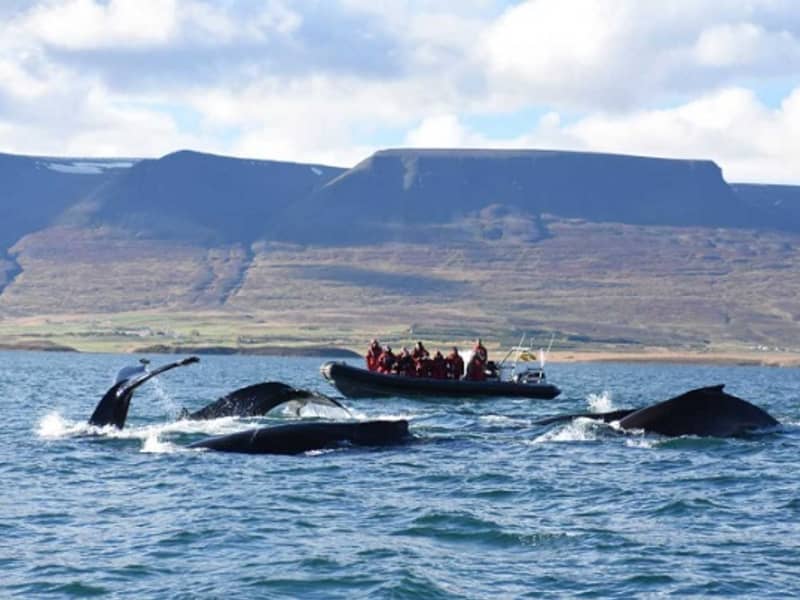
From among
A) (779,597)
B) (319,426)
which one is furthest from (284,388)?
(779,597)

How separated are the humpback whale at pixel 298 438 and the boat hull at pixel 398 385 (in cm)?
2232

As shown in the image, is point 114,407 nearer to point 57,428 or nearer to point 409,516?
point 57,428

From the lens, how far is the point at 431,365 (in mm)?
53875

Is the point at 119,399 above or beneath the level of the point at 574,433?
above

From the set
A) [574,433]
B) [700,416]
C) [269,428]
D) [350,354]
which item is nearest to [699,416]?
[700,416]

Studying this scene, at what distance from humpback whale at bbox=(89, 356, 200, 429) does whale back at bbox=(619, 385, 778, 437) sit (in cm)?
986

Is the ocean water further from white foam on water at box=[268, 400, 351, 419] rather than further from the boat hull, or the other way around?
the boat hull

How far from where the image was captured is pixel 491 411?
4744 centimetres

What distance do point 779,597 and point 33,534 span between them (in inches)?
384

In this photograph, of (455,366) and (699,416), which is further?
(455,366)

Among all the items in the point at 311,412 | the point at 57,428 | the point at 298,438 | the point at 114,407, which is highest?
the point at 114,407

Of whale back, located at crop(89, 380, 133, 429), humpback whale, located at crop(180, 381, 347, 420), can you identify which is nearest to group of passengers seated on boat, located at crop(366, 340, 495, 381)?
humpback whale, located at crop(180, 381, 347, 420)

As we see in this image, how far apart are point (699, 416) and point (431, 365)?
22739mm

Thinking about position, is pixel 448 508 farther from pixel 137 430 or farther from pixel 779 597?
pixel 137 430
